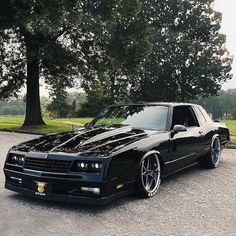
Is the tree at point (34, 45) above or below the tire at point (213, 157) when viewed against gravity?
above

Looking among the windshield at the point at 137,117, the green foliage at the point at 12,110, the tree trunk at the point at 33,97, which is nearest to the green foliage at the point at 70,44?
the tree trunk at the point at 33,97

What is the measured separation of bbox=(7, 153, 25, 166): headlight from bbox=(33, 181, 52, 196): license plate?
A: 46 centimetres

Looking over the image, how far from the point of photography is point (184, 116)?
287 inches

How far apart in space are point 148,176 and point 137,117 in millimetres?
1302

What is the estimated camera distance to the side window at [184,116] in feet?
22.6

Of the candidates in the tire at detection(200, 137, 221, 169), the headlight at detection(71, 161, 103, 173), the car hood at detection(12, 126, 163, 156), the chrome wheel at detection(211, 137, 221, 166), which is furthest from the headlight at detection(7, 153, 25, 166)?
the chrome wheel at detection(211, 137, 221, 166)

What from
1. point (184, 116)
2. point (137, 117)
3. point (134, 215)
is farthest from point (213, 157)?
point (134, 215)

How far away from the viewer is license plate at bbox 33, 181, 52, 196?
4953 mm

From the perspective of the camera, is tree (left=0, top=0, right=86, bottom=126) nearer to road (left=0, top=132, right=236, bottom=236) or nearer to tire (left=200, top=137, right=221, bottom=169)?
tire (left=200, top=137, right=221, bottom=169)

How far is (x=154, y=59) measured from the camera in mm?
46688

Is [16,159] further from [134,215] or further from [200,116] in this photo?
[200,116]

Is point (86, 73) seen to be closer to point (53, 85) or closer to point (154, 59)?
point (53, 85)

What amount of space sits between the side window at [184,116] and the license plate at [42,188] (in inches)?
104

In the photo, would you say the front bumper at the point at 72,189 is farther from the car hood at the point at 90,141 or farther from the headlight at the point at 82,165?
the car hood at the point at 90,141
